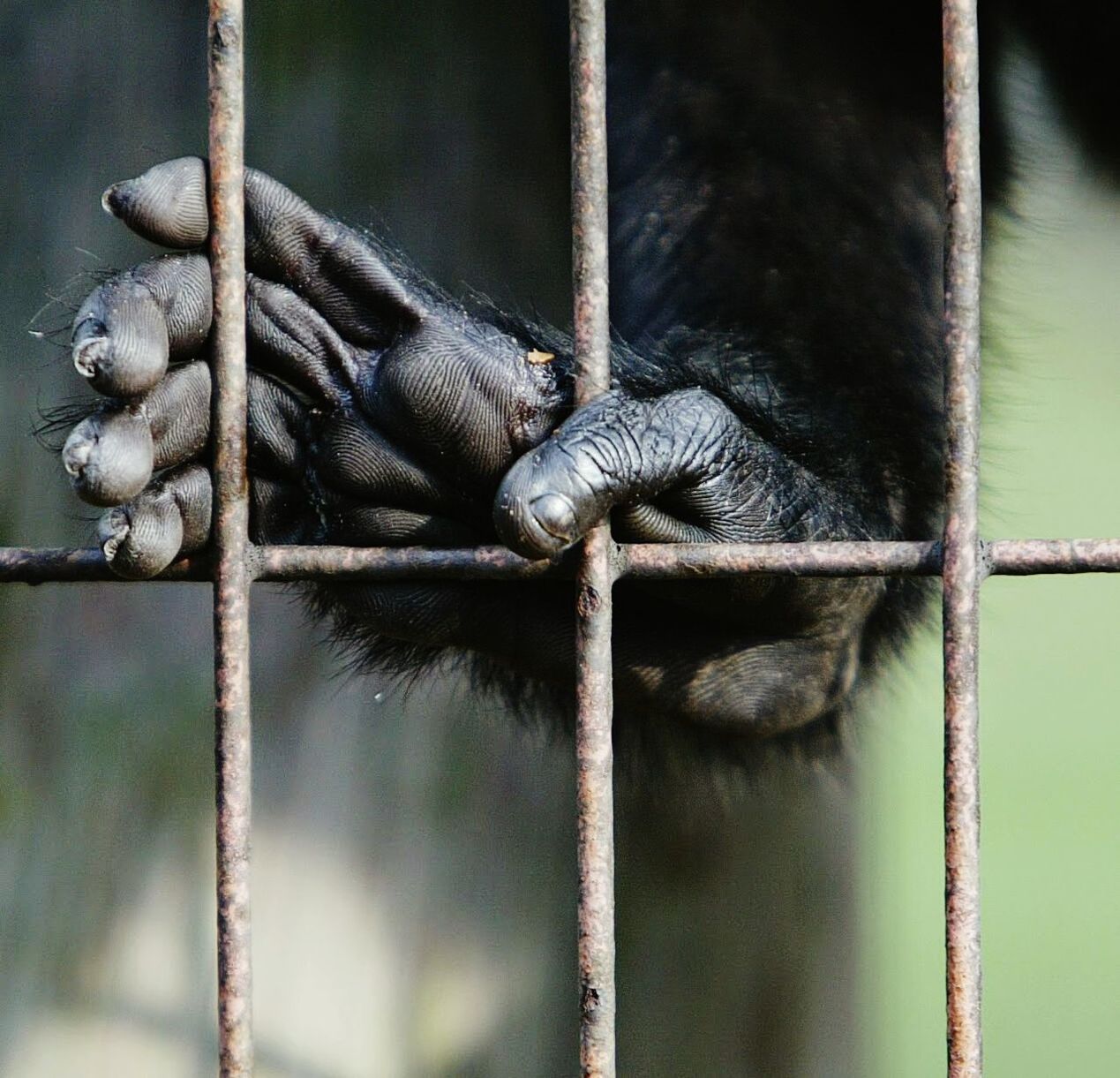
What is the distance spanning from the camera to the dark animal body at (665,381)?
0.66 metres

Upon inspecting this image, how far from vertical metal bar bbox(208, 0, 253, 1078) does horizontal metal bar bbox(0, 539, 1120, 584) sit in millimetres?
26

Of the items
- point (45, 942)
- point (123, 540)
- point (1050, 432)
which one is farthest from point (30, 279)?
point (1050, 432)

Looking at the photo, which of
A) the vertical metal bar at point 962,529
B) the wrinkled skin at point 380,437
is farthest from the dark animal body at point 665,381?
the vertical metal bar at point 962,529

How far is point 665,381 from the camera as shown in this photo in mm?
A: 899

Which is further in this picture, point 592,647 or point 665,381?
point 665,381

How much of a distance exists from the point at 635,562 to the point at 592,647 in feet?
0.16

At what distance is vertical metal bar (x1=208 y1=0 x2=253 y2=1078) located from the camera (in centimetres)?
66

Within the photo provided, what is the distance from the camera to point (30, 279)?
1374mm

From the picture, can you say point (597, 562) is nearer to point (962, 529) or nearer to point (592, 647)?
point (592, 647)

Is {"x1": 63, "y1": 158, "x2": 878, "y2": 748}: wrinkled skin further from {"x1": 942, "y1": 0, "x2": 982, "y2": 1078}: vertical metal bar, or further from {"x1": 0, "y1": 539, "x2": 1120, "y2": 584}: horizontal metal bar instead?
{"x1": 942, "y1": 0, "x2": 982, "y2": 1078}: vertical metal bar

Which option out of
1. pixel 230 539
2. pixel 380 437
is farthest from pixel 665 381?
pixel 230 539

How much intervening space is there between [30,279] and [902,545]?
96 cm

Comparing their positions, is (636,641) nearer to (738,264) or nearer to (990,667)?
(738,264)

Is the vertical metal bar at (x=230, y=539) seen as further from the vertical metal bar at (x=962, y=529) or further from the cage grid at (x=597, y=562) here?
the vertical metal bar at (x=962, y=529)
